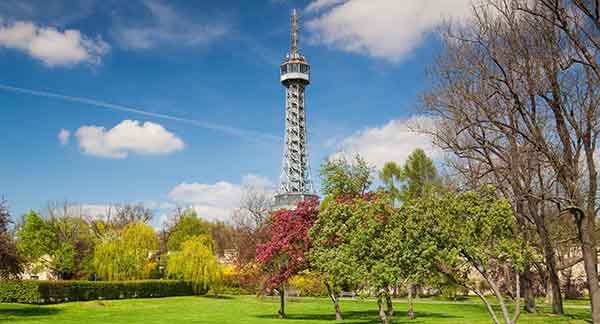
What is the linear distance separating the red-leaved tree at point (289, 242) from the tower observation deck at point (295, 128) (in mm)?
65016

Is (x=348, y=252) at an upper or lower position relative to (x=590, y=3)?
lower

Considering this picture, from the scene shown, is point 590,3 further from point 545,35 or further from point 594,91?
point 594,91

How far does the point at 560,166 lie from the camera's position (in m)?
17.3

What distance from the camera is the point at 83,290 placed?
38250mm

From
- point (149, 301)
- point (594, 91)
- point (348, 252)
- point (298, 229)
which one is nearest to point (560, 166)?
point (594, 91)

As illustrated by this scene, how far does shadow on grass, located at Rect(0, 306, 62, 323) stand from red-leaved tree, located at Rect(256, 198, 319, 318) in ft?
37.5

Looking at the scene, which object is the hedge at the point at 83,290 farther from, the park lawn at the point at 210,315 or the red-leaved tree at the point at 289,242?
the red-leaved tree at the point at 289,242

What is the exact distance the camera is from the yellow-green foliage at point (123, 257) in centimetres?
4625

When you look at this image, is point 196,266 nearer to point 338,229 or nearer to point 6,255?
point 6,255

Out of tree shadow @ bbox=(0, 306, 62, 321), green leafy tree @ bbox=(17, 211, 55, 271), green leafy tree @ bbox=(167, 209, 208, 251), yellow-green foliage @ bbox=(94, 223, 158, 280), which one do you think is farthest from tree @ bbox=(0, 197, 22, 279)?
green leafy tree @ bbox=(167, 209, 208, 251)

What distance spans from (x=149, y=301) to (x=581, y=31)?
113 ft

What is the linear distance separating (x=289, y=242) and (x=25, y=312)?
48.7 ft

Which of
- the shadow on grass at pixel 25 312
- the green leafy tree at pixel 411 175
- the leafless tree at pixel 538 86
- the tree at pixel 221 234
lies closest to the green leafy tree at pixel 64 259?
the tree at pixel 221 234

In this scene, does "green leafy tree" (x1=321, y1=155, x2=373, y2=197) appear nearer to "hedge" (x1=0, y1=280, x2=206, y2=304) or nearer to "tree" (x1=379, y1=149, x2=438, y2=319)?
"hedge" (x1=0, y1=280, x2=206, y2=304)
